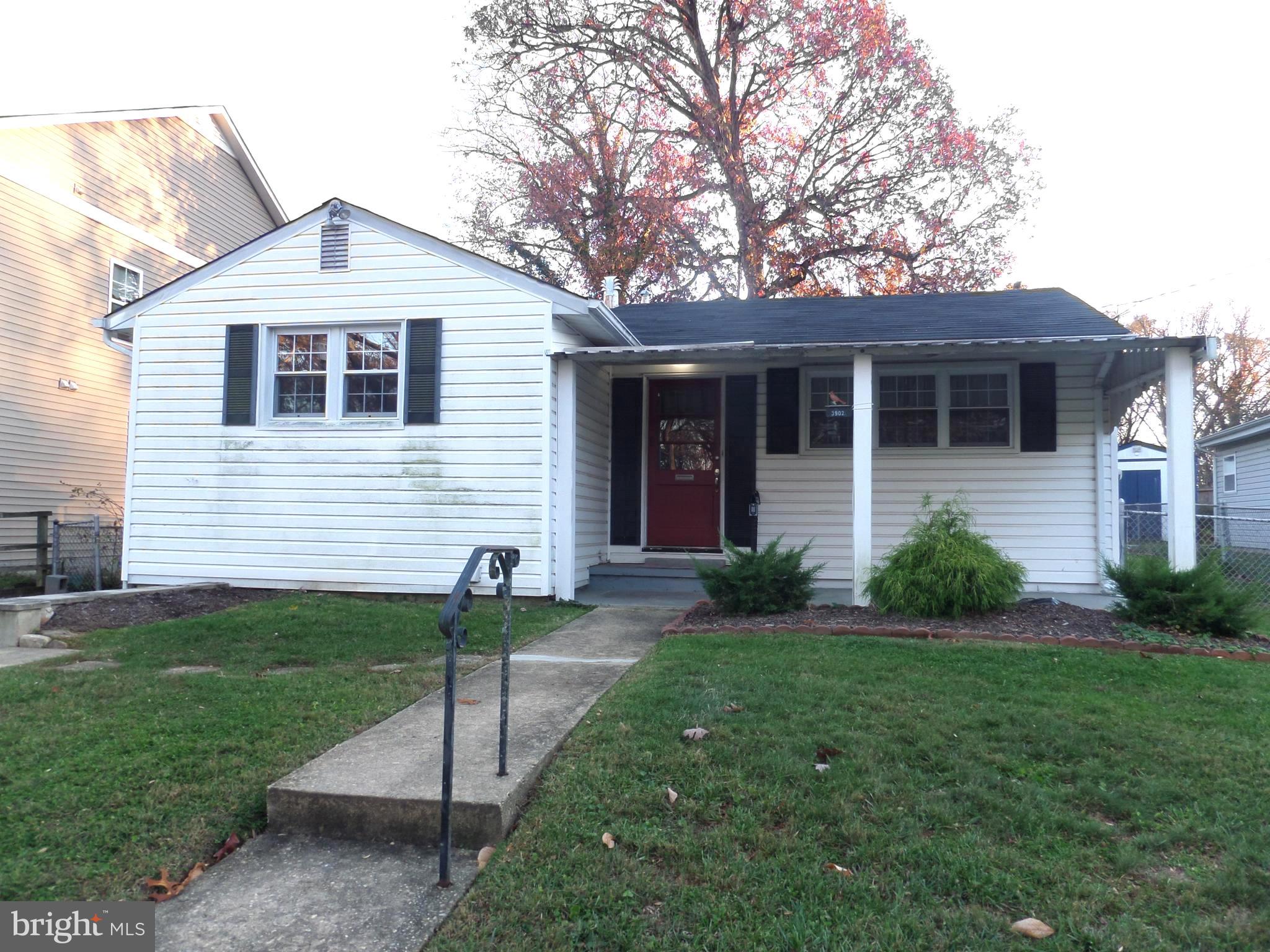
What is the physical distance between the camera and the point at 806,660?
17.2 ft

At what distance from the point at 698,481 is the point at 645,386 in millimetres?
1350

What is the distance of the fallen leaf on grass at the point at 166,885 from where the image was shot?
101 inches

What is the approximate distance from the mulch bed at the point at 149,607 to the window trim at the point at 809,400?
611cm

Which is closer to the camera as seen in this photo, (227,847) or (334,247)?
(227,847)

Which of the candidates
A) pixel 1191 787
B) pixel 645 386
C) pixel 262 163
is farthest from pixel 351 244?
pixel 262 163

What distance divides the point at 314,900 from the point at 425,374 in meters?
6.51

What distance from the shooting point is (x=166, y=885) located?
8.47 ft

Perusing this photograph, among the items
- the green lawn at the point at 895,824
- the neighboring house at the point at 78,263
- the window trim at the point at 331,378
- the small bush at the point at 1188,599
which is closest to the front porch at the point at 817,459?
the window trim at the point at 331,378

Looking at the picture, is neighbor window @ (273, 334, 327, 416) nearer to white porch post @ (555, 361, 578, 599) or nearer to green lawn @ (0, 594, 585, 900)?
white porch post @ (555, 361, 578, 599)

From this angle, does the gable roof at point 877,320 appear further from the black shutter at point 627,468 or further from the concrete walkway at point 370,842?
the concrete walkway at point 370,842

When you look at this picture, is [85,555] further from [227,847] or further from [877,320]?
[877,320]

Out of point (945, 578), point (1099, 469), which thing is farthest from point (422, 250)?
point (1099, 469)

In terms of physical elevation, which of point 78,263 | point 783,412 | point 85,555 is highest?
point 78,263

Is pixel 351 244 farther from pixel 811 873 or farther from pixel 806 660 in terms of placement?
pixel 811 873
